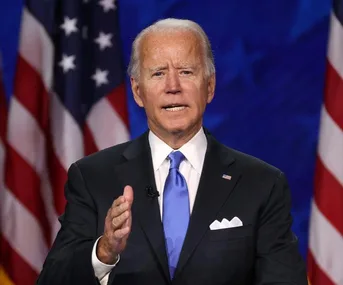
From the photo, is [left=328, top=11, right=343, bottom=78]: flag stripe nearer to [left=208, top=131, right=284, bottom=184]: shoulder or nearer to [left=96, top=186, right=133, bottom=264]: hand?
[left=208, top=131, right=284, bottom=184]: shoulder

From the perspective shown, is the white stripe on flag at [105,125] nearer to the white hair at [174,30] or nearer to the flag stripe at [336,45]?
the flag stripe at [336,45]

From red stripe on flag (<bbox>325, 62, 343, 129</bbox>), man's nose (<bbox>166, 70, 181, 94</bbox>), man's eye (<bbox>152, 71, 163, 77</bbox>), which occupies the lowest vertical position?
man's nose (<bbox>166, 70, 181, 94</bbox>)

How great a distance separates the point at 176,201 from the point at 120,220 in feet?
1.18

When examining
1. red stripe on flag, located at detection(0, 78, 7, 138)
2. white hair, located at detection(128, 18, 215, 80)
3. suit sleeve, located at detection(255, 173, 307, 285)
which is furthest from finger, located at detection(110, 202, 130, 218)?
red stripe on flag, located at detection(0, 78, 7, 138)

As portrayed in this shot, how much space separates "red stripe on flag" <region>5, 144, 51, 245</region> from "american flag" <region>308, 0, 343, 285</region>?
4.92ft

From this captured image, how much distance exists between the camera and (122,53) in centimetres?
404

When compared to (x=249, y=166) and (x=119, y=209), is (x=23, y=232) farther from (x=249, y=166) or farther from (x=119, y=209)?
(x=119, y=209)

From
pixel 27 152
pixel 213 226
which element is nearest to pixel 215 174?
pixel 213 226

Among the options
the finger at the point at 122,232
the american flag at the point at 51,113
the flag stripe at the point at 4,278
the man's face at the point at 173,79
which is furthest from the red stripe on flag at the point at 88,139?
the finger at the point at 122,232

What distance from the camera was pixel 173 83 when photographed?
204 centimetres

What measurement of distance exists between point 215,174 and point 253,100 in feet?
7.27

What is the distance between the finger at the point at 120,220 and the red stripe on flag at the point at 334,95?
89.2 inches

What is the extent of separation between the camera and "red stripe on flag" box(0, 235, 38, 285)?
3.89 m

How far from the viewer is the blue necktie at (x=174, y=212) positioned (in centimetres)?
194
